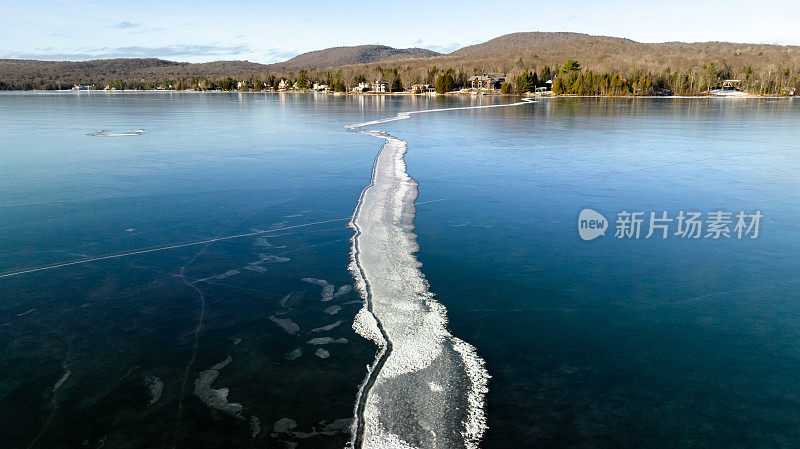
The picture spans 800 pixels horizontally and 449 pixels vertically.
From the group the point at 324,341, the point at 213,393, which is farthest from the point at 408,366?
the point at 213,393

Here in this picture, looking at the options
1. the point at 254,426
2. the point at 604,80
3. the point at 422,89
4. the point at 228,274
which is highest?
the point at 422,89

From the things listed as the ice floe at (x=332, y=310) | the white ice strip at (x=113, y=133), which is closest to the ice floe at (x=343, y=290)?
the ice floe at (x=332, y=310)

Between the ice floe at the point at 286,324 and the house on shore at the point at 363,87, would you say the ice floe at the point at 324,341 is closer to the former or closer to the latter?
the ice floe at the point at 286,324

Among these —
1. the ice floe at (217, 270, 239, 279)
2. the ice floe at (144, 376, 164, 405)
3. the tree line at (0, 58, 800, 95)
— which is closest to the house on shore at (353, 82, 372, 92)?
the tree line at (0, 58, 800, 95)

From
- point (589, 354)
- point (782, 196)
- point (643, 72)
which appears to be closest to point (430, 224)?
point (589, 354)

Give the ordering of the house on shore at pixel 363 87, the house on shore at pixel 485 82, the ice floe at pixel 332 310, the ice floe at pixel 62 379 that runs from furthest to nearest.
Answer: the house on shore at pixel 363 87
the house on shore at pixel 485 82
the ice floe at pixel 332 310
the ice floe at pixel 62 379

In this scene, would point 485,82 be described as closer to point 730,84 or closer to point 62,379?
point 730,84

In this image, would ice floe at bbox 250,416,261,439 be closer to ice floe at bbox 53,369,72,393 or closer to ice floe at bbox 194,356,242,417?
ice floe at bbox 194,356,242,417
